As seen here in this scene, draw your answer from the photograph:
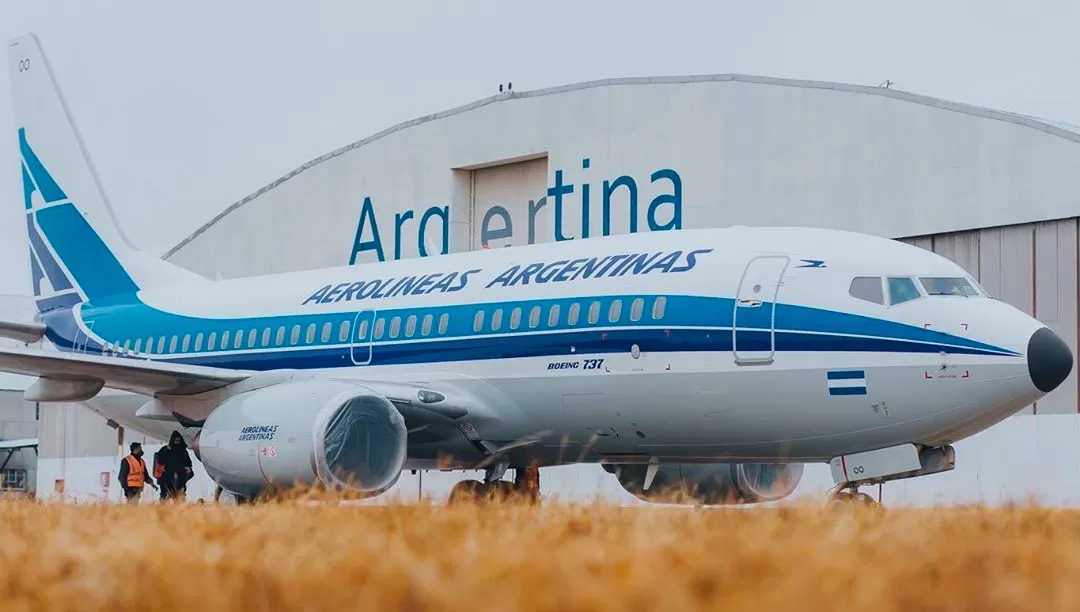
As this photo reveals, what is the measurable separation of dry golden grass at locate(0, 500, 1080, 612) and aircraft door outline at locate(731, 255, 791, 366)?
323 inches

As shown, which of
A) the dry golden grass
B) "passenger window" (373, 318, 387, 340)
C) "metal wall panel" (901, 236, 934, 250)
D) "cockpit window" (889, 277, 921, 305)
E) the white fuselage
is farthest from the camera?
"metal wall panel" (901, 236, 934, 250)

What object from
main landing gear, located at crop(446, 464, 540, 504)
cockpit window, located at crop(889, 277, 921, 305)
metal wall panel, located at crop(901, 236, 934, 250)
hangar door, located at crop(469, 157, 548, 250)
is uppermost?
hangar door, located at crop(469, 157, 548, 250)

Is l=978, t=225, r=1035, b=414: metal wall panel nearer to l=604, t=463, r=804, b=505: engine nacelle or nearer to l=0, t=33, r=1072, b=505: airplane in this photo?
l=604, t=463, r=804, b=505: engine nacelle

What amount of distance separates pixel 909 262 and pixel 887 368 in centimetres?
132

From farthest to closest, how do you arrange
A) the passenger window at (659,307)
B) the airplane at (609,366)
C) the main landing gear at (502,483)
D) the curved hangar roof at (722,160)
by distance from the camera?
the curved hangar roof at (722,160) < the main landing gear at (502,483) < the passenger window at (659,307) < the airplane at (609,366)

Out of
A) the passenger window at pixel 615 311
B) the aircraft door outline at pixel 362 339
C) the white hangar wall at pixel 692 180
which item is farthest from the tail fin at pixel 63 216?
the passenger window at pixel 615 311

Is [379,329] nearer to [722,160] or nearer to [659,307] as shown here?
[659,307]

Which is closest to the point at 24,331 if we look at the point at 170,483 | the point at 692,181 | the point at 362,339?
the point at 170,483

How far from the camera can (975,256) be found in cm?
2225

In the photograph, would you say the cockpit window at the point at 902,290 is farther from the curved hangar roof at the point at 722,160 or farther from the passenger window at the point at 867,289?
the curved hangar roof at the point at 722,160

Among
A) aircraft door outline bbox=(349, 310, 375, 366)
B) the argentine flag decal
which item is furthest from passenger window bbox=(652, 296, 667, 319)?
aircraft door outline bbox=(349, 310, 375, 366)

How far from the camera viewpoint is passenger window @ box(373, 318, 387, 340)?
1736 cm

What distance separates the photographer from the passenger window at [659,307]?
1458 cm

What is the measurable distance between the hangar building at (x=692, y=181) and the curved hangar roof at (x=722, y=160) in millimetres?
30
